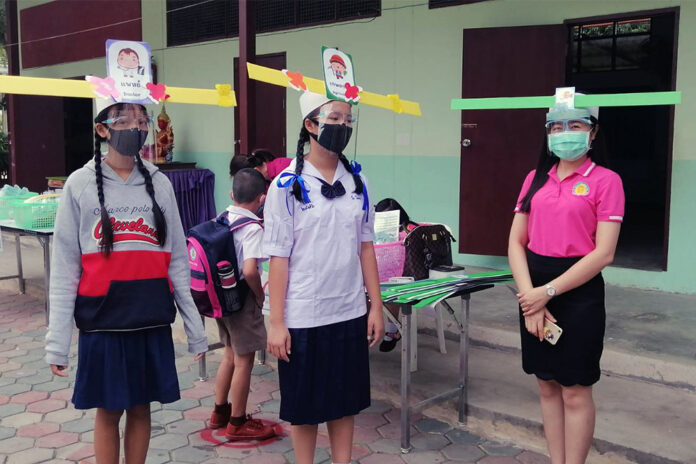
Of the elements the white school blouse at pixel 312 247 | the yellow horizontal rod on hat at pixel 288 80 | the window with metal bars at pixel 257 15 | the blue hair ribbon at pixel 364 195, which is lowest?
the white school blouse at pixel 312 247

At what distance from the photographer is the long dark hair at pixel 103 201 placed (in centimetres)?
241

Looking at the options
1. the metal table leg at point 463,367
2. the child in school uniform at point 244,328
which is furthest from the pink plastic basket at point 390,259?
the child in school uniform at point 244,328

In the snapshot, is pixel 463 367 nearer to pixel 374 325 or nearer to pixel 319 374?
pixel 374 325

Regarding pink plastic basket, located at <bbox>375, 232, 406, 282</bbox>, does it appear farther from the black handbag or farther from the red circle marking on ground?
the red circle marking on ground

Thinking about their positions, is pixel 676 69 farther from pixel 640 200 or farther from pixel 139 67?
pixel 640 200

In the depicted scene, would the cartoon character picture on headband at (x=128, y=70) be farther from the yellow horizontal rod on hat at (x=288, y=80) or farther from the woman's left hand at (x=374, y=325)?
the woman's left hand at (x=374, y=325)

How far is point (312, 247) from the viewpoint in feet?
8.14

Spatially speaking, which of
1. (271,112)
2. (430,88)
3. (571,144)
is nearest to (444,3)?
(430,88)

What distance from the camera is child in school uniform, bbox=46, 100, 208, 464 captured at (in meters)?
2.42

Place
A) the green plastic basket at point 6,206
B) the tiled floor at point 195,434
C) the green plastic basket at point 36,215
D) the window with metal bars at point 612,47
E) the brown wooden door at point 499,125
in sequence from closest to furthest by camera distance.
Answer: the tiled floor at point 195,434
the green plastic basket at point 36,215
the brown wooden door at point 499,125
the green plastic basket at point 6,206
the window with metal bars at point 612,47

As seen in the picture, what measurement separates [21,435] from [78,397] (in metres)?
1.36

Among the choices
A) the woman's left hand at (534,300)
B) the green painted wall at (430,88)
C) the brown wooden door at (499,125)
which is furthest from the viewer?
the brown wooden door at (499,125)

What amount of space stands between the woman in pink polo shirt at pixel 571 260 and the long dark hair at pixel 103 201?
4.61 feet

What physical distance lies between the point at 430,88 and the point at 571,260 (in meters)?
4.48
